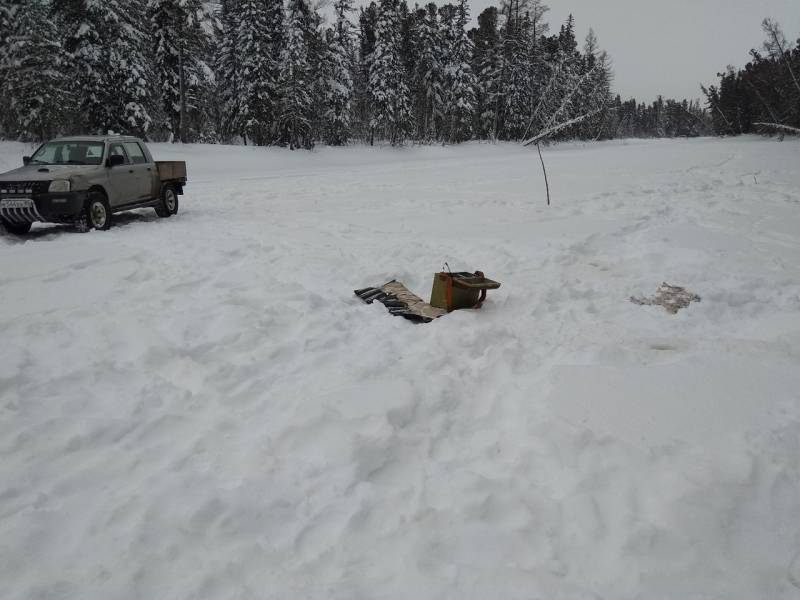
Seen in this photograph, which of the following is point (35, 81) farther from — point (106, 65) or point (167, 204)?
point (167, 204)

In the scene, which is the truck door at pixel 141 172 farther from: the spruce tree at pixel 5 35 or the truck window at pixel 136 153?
the spruce tree at pixel 5 35

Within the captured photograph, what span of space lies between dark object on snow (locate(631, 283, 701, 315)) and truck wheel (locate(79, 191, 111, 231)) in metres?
9.89

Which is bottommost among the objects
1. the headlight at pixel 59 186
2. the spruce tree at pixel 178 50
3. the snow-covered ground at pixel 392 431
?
the snow-covered ground at pixel 392 431

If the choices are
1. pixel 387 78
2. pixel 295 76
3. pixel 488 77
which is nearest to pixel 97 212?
pixel 295 76

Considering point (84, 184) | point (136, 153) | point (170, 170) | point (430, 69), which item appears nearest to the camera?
point (84, 184)

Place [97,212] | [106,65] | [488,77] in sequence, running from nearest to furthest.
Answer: [97,212]
[106,65]
[488,77]

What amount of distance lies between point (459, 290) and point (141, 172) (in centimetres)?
927

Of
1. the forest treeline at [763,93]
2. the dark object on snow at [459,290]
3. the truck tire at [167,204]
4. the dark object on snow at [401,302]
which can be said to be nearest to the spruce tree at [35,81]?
the truck tire at [167,204]

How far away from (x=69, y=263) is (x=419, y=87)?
1865 inches

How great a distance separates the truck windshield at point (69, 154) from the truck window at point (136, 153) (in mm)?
909

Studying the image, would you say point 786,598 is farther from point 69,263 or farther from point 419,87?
point 419,87

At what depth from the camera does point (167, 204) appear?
1162 cm

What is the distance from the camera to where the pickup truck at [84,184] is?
342 inches

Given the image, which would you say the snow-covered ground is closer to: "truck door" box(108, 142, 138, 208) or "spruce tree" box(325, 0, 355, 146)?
"truck door" box(108, 142, 138, 208)
